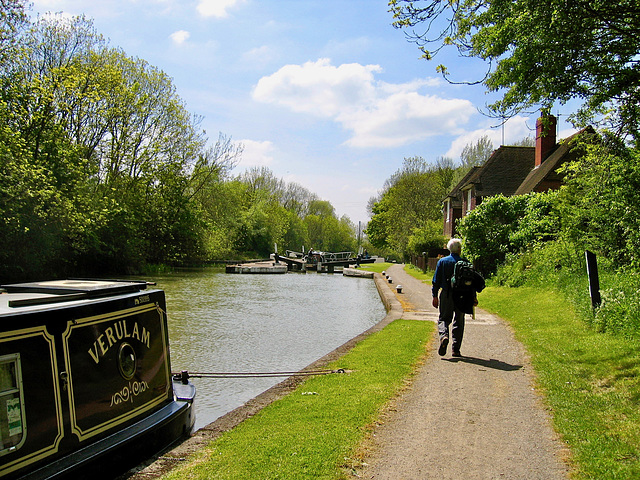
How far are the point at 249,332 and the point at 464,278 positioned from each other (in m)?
7.92

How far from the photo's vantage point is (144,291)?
5559 millimetres

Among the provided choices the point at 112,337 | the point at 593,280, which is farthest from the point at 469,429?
the point at 593,280

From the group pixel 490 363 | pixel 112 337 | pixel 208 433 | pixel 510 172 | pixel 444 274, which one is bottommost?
pixel 490 363

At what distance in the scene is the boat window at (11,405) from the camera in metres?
3.59

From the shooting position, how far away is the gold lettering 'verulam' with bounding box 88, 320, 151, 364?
4602mm

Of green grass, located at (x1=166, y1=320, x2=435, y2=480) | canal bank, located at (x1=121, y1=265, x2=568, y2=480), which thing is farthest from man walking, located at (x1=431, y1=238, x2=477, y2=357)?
green grass, located at (x1=166, y1=320, x2=435, y2=480)

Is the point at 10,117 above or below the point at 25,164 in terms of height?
above

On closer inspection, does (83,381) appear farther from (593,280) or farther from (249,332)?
(249,332)

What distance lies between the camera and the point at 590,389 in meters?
5.96

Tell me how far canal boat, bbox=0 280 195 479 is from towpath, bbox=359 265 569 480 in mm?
2136

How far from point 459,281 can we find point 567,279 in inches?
309

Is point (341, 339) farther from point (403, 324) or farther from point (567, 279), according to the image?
point (567, 279)

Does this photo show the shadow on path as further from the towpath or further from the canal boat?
the canal boat

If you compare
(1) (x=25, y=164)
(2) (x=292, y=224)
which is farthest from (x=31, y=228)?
(2) (x=292, y=224)
